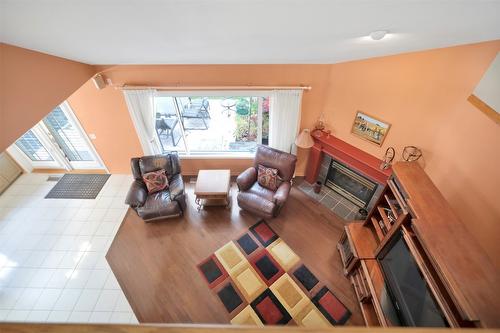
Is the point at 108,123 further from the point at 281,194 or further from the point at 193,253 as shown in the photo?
the point at 281,194

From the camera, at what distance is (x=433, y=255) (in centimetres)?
162

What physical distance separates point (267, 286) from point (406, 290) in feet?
5.49

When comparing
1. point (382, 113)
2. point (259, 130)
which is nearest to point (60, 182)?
point (259, 130)

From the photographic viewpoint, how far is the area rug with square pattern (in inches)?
108

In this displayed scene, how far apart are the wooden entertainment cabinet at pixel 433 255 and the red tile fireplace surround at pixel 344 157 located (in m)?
0.75

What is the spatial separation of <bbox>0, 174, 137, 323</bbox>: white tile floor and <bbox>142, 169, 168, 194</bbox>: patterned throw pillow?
760 mm

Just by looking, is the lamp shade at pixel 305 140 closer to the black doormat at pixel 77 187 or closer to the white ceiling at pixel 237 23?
the white ceiling at pixel 237 23

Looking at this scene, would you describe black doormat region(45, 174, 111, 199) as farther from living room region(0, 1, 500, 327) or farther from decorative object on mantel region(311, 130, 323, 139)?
decorative object on mantel region(311, 130, 323, 139)

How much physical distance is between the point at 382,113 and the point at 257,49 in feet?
6.63

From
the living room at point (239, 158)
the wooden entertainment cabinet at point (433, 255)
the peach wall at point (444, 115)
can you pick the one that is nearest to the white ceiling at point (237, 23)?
the living room at point (239, 158)

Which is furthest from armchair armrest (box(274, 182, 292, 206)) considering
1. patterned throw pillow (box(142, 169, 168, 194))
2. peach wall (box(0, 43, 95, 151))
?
peach wall (box(0, 43, 95, 151))

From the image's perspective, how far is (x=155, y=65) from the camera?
3338 millimetres

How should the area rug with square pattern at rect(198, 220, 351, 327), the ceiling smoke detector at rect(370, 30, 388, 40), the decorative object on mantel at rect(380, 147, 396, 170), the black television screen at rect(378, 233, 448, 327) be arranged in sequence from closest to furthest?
the ceiling smoke detector at rect(370, 30, 388, 40), the black television screen at rect(378, 233, 448, 327), the area rug with square pattern at rect(198, 220, 351, 327), the decorative object on mantel at rect(380, 147, 396, 170)

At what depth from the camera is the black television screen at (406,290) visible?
5.49ft
